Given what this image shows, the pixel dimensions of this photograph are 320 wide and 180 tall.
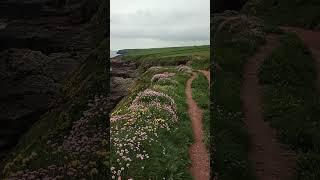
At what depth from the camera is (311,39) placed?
30.4 metres

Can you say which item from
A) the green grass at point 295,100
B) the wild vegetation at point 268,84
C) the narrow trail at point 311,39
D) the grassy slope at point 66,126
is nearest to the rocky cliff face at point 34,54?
the grassy slope at point 66,126

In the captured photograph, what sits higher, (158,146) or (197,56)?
(197,56)

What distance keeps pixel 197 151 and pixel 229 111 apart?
4.70 meters

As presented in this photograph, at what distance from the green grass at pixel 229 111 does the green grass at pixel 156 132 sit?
1.24 metres

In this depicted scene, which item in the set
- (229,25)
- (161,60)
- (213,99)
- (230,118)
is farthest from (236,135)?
(229,25)

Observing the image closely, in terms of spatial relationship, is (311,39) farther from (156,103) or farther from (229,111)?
(156,103)

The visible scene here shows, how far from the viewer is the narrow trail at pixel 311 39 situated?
27.8 metres

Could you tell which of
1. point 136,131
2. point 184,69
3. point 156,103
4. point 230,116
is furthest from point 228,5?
point 136,131

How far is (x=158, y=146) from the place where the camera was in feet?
53.2

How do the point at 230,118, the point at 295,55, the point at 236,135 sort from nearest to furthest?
1. the point at 236,135
2. the point at 230,118
3. the point at 295,55

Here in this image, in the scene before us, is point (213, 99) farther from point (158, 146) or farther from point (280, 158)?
point (158, 146)

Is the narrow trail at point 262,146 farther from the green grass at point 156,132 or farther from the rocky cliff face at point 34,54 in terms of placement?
the rocky cliff face at point 34,54

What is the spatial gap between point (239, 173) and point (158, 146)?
9.26ft

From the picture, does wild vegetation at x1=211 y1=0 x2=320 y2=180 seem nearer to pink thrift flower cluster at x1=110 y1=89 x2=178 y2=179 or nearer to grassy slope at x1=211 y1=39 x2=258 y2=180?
grassy slope at x1=211 y1=39 x2=258 y2=180
